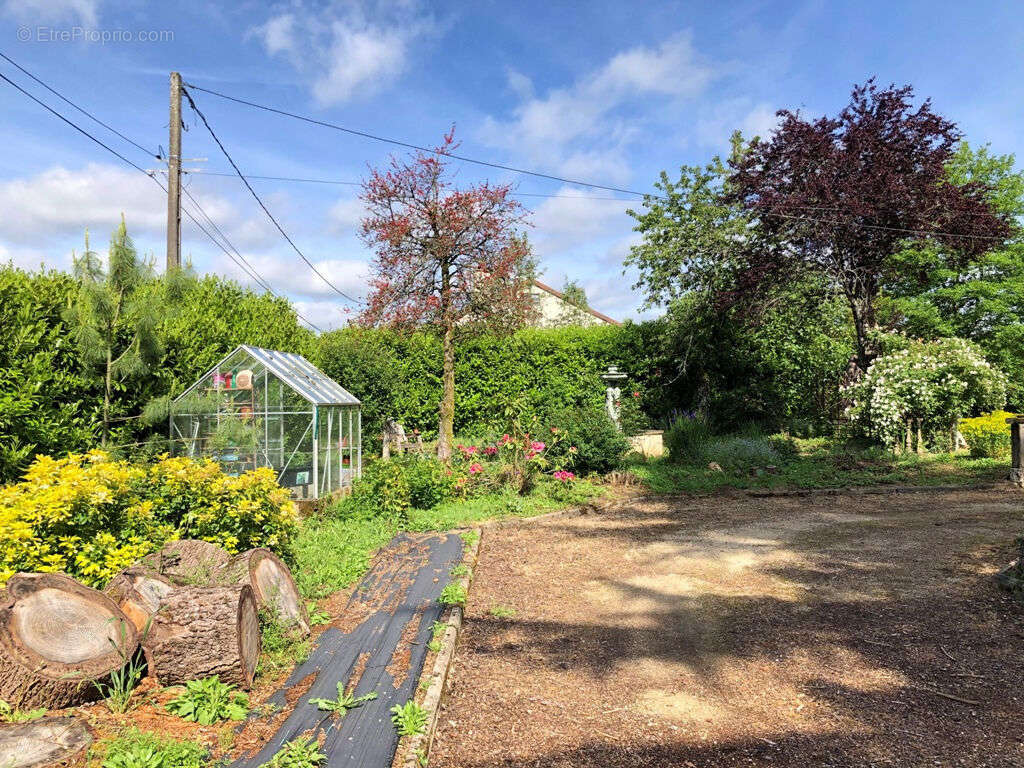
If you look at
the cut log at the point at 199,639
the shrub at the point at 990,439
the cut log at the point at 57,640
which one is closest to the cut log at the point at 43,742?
the cut log at the point at 57,640

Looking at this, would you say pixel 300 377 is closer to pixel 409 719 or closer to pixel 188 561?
pixel 188 561

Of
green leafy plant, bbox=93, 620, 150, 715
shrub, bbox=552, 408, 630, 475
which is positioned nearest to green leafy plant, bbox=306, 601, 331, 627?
green leafy plant, bbox=93, 620, 150, 715

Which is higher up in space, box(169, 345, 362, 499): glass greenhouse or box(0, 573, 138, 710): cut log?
box(169, 345, 362, 499): glass greenhouse

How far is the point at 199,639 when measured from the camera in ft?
12.1

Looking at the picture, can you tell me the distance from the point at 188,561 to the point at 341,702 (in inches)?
69.9

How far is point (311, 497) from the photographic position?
876cm

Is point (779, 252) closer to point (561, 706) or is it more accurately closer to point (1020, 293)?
point (1020, 293)

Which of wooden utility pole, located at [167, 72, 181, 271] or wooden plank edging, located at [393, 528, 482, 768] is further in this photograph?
wooden utility pole, located at [167, 72, 181, 271]

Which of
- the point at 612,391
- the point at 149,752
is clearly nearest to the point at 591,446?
the point at 612,391

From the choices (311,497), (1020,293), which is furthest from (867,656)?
(1020,293)

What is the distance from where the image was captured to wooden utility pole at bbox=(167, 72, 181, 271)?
1055cm

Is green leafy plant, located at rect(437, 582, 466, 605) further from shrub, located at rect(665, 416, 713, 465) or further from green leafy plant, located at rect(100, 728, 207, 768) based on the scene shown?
shrub, located at rect(665, 416, 713, 465)

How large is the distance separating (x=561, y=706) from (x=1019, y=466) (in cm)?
1043

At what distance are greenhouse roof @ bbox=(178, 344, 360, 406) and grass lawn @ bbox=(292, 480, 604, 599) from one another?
5.65ft
